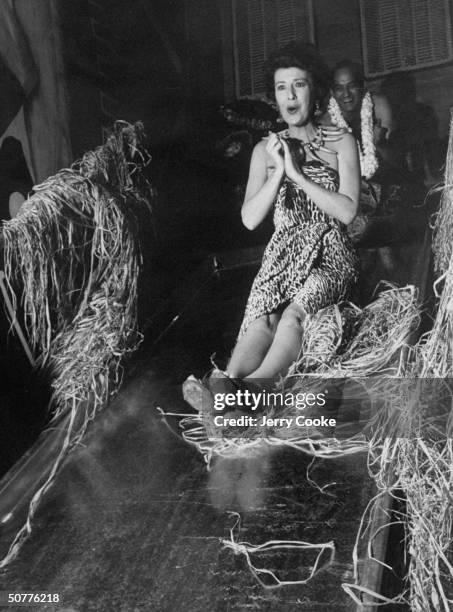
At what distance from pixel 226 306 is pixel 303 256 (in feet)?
1.13

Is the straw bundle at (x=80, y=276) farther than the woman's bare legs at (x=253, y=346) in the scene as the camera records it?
Yes

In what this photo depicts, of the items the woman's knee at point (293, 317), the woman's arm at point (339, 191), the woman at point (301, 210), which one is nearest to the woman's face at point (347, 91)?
the woman at point (301, 210)

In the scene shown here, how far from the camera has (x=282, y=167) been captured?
7.27 ft

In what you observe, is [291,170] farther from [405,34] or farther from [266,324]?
[405,34]

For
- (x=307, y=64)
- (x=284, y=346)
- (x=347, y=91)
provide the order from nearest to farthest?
1. (x=284, y=346)
2. (x=307, y=64)
3. (x=347, y=91)

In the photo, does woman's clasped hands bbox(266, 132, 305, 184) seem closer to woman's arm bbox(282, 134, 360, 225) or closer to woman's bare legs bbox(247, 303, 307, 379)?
woman's arm bbox(282, 134, 360, 225)

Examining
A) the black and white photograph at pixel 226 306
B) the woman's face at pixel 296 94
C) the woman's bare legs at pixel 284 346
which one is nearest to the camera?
the black and white photograph at pixel 226 306

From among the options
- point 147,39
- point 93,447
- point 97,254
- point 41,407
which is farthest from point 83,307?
point 147,39

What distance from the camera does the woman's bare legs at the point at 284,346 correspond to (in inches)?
78.9

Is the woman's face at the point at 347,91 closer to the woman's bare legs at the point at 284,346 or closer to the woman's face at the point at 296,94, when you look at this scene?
the woman's face at the point at 296,94

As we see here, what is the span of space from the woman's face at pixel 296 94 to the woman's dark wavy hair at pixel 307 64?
0.05 feet

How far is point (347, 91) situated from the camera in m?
2.45

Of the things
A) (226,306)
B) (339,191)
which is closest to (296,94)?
(339,191)

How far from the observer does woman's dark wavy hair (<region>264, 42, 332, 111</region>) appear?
2.32 meters
